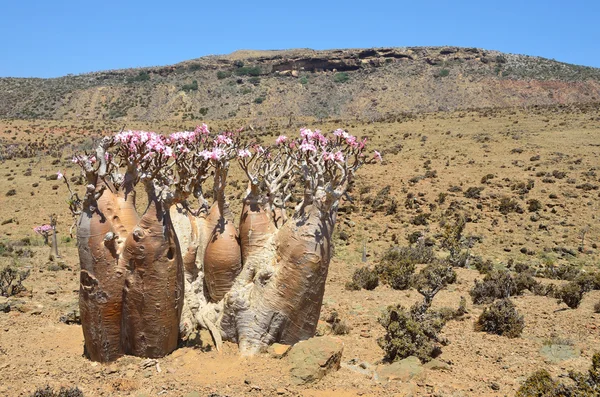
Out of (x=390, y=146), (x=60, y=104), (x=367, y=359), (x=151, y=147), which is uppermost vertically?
(x=60, y=104)

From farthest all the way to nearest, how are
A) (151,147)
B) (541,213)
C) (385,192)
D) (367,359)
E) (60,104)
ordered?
1. (60,104)
2. (385,192)
3. (541,213)
4. (367,359)
5. (151,147)

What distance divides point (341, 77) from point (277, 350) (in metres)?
78.8

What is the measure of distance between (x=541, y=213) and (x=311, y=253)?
17417 millimetres

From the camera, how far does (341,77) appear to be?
268ft

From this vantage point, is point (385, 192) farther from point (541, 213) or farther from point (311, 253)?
point (311, 253)

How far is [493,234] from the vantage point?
18.7 meters

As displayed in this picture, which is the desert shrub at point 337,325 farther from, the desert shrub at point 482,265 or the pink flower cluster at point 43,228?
the pink flower cluster at point 43,228

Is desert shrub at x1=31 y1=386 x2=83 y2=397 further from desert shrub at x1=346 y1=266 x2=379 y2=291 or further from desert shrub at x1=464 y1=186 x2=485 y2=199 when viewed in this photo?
desert shrub at x1=464 y1=186 x2=485 y2=199

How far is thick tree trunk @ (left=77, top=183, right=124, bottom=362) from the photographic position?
19.5 feet

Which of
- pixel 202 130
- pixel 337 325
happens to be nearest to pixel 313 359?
pixel 337 325

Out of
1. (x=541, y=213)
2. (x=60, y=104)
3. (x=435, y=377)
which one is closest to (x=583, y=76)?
(x=541, y=213)

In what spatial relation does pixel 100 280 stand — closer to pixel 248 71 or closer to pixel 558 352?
pixel 558 352

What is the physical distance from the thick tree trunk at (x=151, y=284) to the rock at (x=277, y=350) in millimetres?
1335

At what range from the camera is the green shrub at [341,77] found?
267 ft
